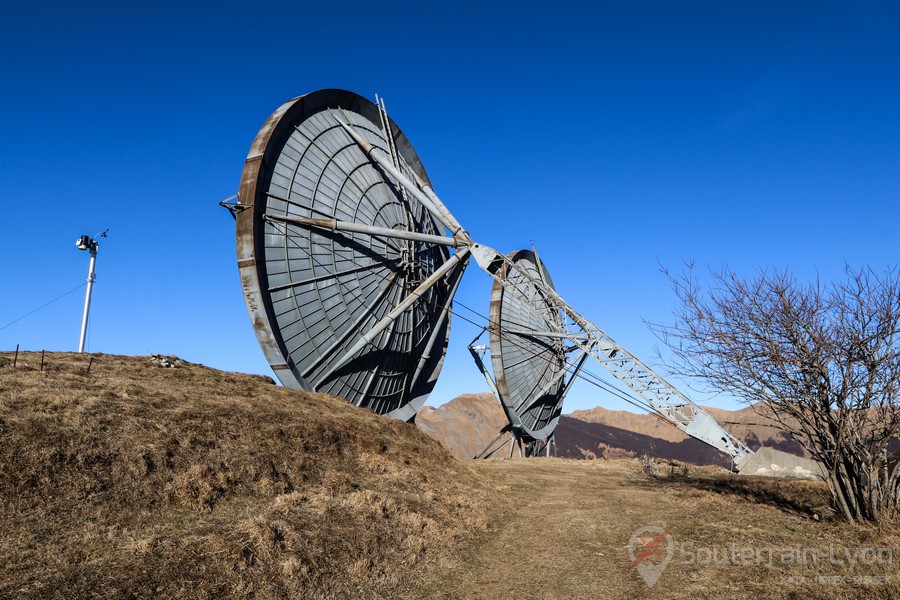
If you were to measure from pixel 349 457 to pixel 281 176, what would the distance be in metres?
9.64

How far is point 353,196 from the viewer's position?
2317 cm

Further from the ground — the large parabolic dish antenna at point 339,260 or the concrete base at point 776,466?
the large parabolic dish antenna at point 339,260

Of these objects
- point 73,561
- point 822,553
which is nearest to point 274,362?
point 73,561

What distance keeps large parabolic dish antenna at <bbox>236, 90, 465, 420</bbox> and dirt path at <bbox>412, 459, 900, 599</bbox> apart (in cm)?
834

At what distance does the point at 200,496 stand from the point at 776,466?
2282 cm

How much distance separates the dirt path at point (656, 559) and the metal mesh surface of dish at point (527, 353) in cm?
1398

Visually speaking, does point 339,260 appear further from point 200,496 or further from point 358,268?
point 200,496

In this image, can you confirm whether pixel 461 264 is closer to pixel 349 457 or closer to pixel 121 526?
pixel 349 457

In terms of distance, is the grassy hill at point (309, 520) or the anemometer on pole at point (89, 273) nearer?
the grassy hill at point (309, 520)

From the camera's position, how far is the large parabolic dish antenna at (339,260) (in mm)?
18844
